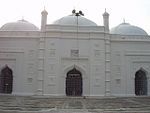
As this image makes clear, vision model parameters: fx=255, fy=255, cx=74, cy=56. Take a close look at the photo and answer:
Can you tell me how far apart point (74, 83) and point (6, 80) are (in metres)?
6.89

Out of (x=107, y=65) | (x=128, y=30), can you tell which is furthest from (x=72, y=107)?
(x=128, y=30)

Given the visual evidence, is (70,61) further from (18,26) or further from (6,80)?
(18,26)

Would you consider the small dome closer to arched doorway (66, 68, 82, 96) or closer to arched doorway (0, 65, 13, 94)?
arched doorway (0, 65, 13, 94)

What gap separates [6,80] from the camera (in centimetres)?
2586

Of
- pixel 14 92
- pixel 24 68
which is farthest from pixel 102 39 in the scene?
pixel 14 92

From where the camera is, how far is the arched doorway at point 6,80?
25656mm

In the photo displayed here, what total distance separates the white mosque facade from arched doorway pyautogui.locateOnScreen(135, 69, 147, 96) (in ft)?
1.43

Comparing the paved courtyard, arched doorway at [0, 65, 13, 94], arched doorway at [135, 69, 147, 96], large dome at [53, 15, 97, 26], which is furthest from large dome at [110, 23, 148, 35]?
the paved courtyard

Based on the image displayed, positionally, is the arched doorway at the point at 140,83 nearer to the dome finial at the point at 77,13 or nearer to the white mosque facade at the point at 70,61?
the white mosque facade at the point at 70,61

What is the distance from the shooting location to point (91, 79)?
2458 cm

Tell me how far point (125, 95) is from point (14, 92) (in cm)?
1093

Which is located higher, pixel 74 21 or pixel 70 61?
pixel 74 21

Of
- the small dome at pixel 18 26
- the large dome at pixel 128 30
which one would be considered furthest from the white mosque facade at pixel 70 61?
the large dome at pixel 128 30

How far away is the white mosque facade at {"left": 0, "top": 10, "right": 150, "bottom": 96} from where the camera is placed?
964 inches
